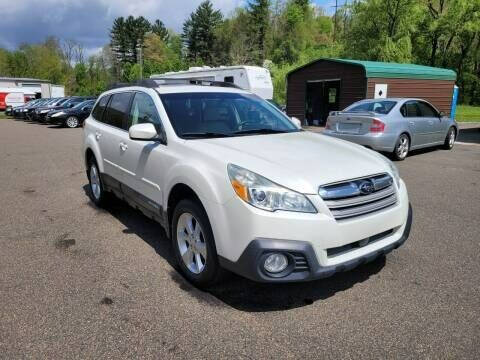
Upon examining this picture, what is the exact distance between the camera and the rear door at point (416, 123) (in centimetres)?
1011

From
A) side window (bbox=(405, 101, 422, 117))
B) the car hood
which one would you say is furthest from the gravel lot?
side window (bbox=(405, 101, 422, 117))

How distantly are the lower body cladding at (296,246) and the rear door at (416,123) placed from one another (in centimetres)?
776

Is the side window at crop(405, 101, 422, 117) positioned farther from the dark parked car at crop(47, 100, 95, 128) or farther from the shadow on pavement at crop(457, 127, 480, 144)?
the dark parked car at crop(47, 100, 95, 128)

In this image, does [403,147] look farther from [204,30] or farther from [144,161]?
[204,30]

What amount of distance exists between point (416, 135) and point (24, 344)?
982cm

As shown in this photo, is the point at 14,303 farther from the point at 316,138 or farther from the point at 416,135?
the point at 416,135

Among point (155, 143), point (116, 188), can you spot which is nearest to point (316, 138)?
point (155, 143)

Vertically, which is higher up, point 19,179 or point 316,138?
point 316,138

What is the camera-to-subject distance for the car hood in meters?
3.03

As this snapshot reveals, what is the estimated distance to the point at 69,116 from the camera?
75.0ft

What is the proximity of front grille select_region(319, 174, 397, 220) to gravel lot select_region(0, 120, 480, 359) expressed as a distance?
0.76 m

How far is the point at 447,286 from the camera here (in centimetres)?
357

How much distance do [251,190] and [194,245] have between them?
89 centimetres

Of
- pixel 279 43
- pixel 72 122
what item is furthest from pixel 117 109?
pixel 279 43
